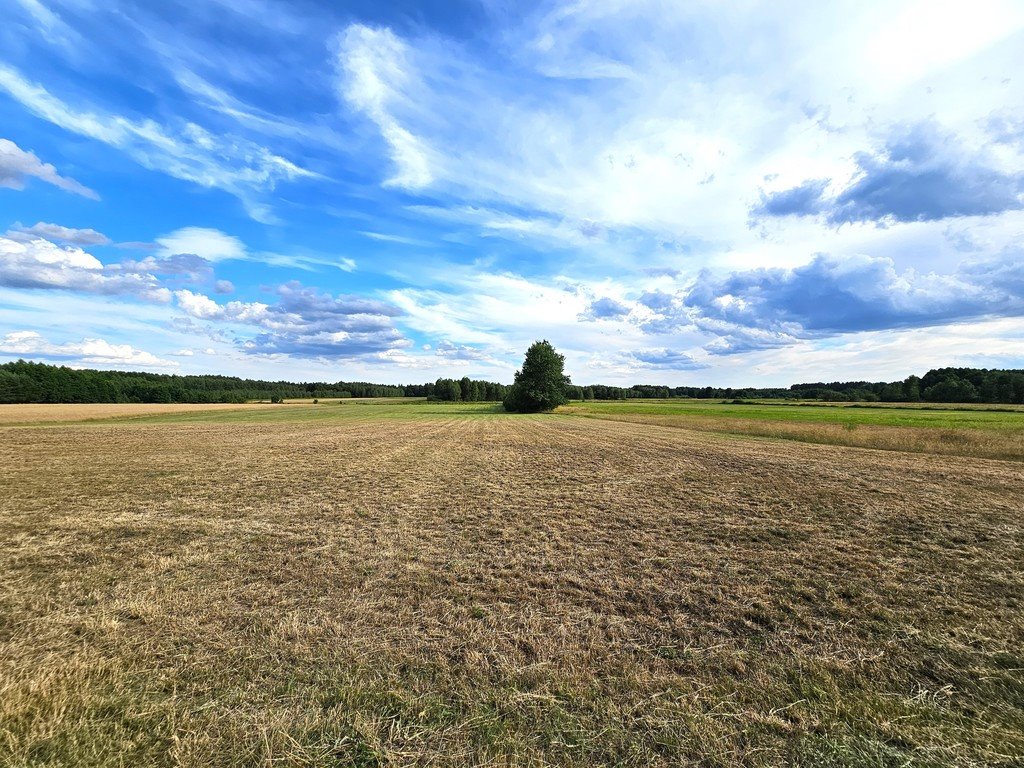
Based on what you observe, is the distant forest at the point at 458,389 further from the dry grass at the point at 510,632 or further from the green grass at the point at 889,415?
the dry grass at the point at 510,632

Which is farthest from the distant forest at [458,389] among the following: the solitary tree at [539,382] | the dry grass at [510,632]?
the dry grass at [510,632]

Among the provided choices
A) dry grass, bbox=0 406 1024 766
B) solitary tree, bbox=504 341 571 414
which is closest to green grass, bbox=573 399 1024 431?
solitary tree, bbox=504 341 571 414

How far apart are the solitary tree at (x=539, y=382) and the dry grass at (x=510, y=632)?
6219cm

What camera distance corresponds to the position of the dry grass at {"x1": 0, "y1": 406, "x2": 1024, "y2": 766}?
3270 millimetres

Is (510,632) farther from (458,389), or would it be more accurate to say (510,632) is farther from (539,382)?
(458,389)

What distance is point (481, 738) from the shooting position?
326 cm

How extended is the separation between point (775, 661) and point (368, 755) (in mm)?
3830

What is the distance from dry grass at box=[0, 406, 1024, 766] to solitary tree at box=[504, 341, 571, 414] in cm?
6219

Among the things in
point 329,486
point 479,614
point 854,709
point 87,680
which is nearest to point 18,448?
point 329,486

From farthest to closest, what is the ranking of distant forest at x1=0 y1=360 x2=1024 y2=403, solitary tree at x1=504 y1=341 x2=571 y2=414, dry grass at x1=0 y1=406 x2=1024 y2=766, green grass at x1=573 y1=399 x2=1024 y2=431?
distant forest at x1=0 y1=360 x2=1024 y2=403 → solitary tree at x1=504 y1=341 x2=571 y2=414 → green grass at x1=573 y1=399 x2=1024 y2=431 → dry grass at x1=0 y1=406 x2=1024 y2=766

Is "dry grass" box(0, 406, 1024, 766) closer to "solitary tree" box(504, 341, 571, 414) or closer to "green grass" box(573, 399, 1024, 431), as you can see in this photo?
"green grass" box(573, 399, 1024, 431)

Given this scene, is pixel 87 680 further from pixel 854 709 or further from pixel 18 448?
pixel 18 448

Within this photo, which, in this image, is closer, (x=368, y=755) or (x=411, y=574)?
(x=368, y=755)

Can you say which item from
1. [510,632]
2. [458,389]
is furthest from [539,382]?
[510,632]
